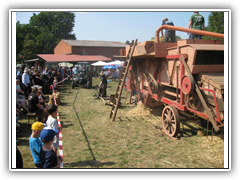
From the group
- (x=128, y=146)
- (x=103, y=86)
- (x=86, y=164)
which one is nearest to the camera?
(x=86, y=164)

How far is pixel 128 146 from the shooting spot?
18.8 feet

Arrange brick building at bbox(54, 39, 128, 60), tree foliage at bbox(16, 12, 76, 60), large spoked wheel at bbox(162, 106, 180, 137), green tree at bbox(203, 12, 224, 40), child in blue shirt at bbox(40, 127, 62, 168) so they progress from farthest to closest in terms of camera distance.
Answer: tree foliage at bbox(16, 12, 76, 60), brick building at bbox(54, 39, 128, 60), green tree at bbox(203, 12, 224, 40), large spoked wheel at bbox(162, 106, 180, 137), child in blue shirt at bbox(40, 127, 62, 168)

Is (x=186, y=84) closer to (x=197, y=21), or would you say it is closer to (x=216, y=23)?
(x=197, y=21)

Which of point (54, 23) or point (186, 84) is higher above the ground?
point (54, 23)

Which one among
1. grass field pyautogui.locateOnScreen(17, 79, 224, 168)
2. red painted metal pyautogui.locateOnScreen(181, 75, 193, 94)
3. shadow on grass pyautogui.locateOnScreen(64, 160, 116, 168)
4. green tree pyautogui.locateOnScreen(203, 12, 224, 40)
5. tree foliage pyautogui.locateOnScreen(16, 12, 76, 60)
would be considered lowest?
shadow on grass pyautogui.locateOnScreen(64, 160, 116, 168)

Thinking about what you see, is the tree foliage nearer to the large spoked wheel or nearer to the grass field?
the grass field

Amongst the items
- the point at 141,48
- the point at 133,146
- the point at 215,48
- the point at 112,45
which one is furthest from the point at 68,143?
the point at 112,45

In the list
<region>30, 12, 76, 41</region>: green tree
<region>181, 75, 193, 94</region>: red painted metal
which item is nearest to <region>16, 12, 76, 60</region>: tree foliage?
<region>30, 12, 76, 41</region>: green tree

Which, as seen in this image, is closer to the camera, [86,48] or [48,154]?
[48,154]

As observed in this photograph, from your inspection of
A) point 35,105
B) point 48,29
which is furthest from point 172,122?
point 48,29

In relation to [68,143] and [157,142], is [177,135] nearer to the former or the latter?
[157,142]

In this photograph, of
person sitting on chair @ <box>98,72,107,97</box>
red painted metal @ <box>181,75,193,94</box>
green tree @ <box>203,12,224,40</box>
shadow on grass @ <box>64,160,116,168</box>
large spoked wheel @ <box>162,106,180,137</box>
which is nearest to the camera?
shadow on grass @ <box>64,160,116,168</box>

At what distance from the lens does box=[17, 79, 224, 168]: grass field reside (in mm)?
4758

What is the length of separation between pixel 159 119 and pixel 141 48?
3070mm
